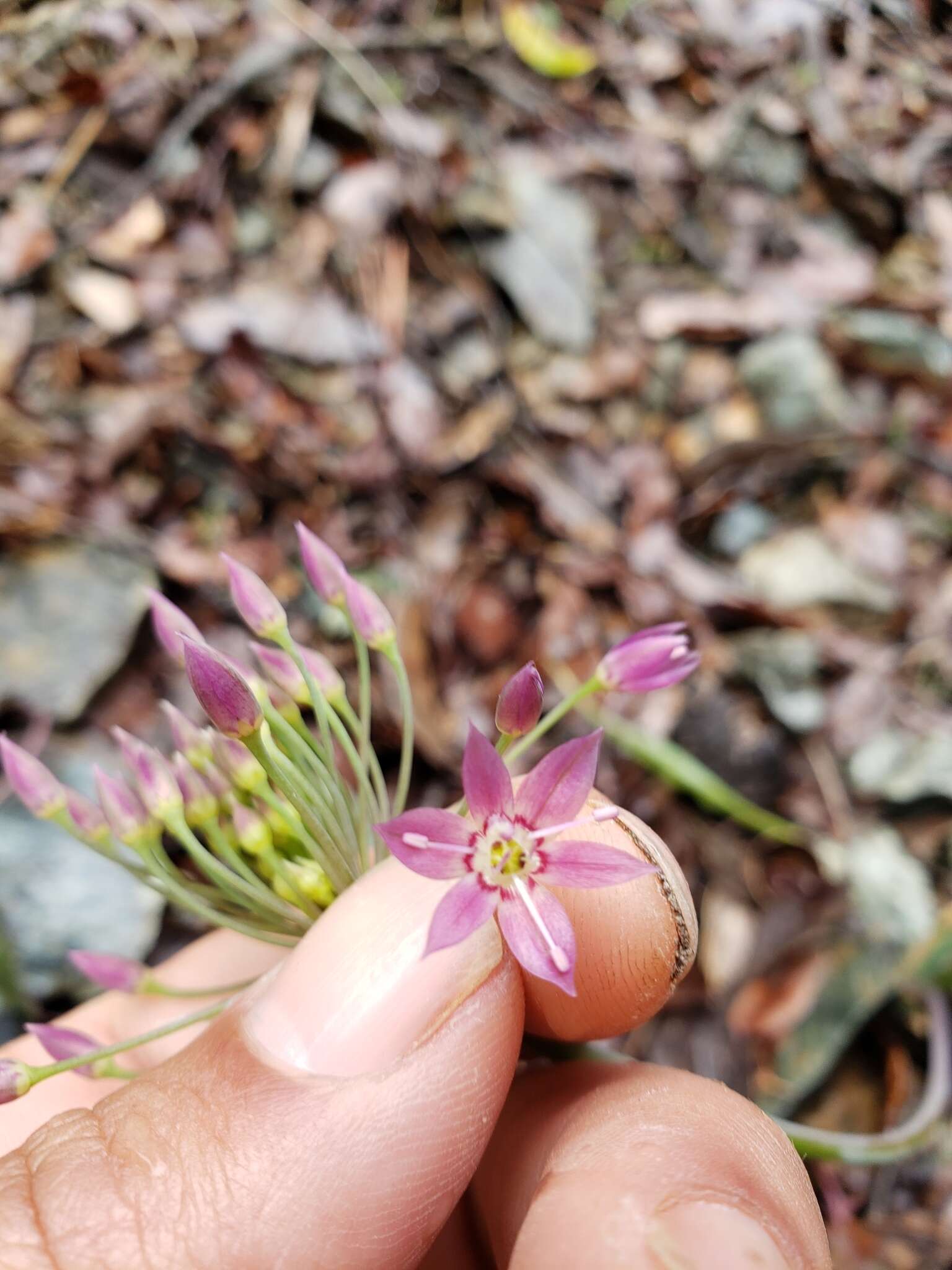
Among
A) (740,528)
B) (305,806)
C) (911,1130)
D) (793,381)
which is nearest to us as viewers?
(305,806)

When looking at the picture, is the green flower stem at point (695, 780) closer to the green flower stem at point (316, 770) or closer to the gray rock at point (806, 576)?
the gray rock at point (806, 576)

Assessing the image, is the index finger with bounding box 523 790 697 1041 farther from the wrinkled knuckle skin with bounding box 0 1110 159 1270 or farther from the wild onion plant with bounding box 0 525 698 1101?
the wrinkled knuckle skin with bounding box 0 1110 159 1270

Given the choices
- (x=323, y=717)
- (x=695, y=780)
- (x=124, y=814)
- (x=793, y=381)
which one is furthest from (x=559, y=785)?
(x=793, y=381)

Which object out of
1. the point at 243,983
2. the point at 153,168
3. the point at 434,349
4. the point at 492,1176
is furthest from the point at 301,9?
the point at 492,1176

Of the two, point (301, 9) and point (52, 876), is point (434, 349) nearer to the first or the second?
point (301, 9)

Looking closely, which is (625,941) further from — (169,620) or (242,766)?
(169,620)

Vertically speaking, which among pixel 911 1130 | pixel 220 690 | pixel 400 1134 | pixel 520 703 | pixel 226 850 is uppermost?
pixel 220 690

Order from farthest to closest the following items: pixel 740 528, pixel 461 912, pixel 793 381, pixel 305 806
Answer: pixel 793 381 → pixel 740 528 → pixel 305 806 → pixel 461 912
